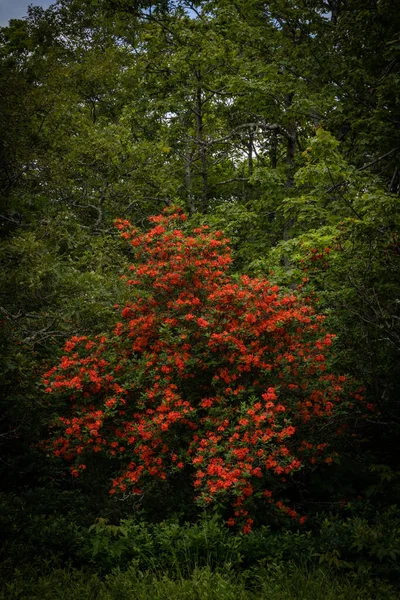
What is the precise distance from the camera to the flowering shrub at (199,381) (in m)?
6.23

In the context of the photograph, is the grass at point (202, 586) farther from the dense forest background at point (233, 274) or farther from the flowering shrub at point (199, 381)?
the flowering shrub at point (199, 381)

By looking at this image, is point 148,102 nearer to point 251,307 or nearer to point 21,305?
point 21,305

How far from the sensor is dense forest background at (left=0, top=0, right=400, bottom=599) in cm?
533

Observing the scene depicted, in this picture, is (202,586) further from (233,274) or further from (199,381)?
(233,274)

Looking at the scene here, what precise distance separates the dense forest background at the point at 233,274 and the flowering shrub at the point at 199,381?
385mm

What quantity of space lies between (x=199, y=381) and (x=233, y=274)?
9.60 feet

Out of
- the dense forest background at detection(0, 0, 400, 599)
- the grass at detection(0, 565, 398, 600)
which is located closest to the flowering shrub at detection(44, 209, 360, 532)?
the dense forest background at detection(0, 0, 400, 599)

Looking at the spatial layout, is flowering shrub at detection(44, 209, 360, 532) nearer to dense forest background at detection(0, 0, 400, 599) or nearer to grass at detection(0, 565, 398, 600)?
dense forest background at detection(0, 0, 400, 599)

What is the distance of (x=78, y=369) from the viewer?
698 centimetres

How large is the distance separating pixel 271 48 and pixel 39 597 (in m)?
12.8

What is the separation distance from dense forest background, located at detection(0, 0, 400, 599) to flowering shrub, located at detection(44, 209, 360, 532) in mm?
385

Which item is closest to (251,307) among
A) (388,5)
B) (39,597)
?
(39,597)

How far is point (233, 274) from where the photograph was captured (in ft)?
31.1

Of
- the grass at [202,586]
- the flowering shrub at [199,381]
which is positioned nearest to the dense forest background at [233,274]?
the grass at [202,586]
